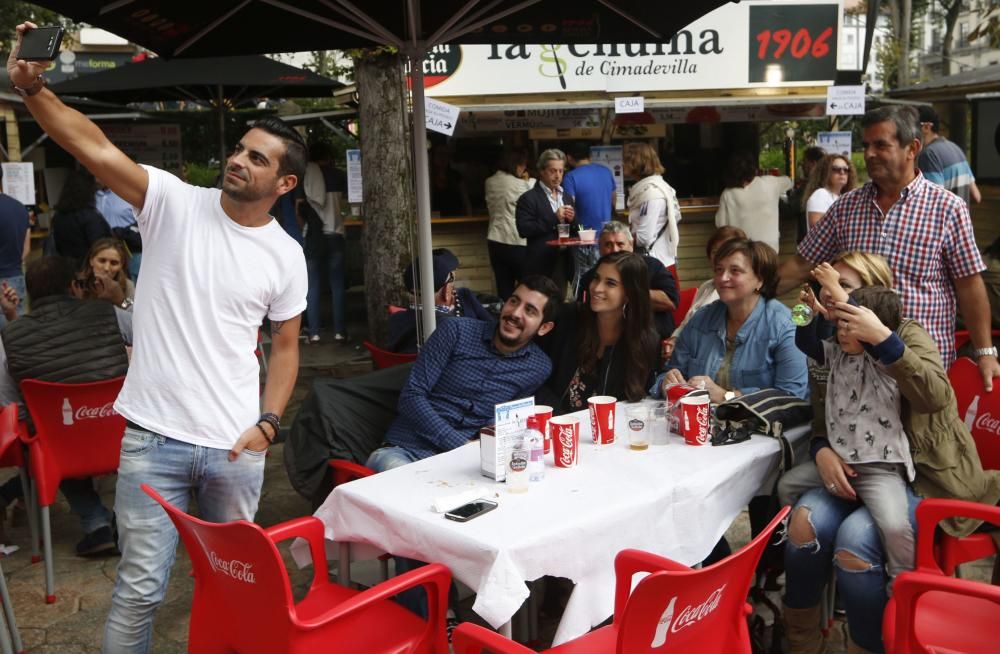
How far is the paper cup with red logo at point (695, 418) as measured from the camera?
326 cm

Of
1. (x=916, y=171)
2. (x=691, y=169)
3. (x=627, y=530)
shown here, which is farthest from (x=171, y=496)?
(x=691, y=169)

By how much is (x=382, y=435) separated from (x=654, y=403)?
1.13 meters

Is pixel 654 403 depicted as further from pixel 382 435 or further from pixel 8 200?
pixel 8 200

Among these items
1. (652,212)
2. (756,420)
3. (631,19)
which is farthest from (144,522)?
(652,212)

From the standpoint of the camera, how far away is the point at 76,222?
7.61 metres

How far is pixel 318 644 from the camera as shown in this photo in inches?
91.7

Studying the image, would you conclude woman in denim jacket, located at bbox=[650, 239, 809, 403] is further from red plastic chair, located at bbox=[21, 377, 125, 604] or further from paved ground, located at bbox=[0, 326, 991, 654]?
red plastic chair, located at bbox=[21, 377, 125, 604]

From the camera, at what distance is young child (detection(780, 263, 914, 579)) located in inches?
113

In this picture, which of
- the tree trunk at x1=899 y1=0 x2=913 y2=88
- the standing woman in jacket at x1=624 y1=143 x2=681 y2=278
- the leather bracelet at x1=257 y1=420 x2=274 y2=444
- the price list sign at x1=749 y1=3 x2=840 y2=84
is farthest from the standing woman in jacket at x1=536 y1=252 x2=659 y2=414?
the tree trunk at x1=899 y1=0 x2=913 y2=88

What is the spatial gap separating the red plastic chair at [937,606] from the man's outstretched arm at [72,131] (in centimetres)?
223

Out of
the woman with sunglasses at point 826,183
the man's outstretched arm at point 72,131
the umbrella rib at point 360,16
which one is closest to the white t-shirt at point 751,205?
the woman with sunglasses at point 826,183

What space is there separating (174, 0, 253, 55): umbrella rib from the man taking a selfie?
142 centimetres

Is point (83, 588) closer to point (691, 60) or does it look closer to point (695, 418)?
point (695, 418)

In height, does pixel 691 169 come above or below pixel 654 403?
above
